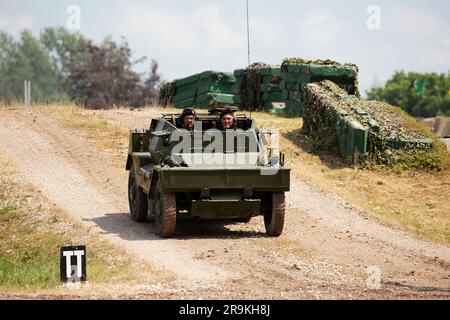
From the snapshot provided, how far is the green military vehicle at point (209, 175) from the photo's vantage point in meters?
16.5

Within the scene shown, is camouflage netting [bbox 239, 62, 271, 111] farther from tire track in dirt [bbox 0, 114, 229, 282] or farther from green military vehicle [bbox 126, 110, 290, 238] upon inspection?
green military vehicle [bbox 126, 110, 290, 238]

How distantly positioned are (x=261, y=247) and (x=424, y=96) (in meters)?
75.2

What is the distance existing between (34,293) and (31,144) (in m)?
13.8

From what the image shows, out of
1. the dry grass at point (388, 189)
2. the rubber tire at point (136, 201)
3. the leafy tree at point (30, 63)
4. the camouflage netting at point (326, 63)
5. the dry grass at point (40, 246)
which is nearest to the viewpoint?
the dry grass at point (40, 246)

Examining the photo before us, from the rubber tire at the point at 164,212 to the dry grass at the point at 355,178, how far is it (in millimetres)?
4654

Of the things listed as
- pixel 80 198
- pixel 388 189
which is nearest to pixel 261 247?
pixel 80 198

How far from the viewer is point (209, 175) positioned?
16.5m

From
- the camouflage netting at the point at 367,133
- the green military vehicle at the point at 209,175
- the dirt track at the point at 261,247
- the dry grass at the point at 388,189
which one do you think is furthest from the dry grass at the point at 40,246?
the camouflage netting at the point at 367,133

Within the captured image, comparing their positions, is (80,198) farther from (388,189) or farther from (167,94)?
(167,94)

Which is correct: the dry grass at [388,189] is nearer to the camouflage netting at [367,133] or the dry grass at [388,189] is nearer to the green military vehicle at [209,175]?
the camouflage netting at [367,133]

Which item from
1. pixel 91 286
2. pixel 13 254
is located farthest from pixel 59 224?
pixel 91 286

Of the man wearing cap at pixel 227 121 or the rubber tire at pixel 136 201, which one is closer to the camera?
the man wearing cap at pixel 227 121

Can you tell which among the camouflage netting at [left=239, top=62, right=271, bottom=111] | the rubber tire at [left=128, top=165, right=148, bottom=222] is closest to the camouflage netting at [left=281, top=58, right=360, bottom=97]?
the camouflage netting at [left=239, top=62, right=271, bottom=111]
